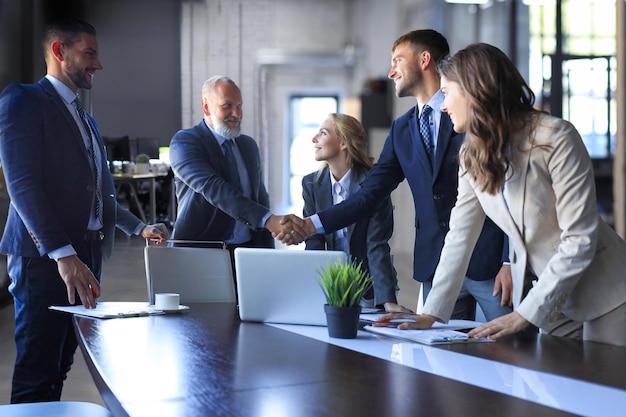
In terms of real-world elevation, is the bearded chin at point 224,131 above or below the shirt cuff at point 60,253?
above

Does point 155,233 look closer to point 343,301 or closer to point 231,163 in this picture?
point 231,163

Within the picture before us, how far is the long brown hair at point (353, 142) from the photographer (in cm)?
395

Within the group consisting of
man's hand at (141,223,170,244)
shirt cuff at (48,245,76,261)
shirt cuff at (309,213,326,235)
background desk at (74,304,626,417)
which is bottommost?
background desk at (74,304,626,417)

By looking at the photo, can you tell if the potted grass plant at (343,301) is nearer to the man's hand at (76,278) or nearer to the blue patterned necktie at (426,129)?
the man's hand at (76,278)

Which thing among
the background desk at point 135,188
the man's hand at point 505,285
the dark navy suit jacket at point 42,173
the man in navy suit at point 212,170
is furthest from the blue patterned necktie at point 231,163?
the man's hand at point 505,285

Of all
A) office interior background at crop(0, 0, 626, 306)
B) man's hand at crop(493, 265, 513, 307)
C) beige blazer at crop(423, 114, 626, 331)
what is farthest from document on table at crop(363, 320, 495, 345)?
office interior background at crop(0, 0, 626, 306)

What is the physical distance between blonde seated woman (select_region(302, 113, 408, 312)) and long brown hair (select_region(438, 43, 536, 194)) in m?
1.32

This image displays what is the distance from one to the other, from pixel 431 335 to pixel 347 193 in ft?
5.75

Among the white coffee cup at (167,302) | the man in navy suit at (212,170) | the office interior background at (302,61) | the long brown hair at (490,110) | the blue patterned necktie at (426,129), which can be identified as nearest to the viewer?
the long brown hair at (490,110)

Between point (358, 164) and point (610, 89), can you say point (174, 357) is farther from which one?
point (610, 89)

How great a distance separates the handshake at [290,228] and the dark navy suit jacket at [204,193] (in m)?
0.10

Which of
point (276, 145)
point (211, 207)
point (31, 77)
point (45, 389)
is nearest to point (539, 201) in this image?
point (45, 389)

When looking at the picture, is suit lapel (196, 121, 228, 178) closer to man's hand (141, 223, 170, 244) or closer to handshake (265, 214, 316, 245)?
handshake (265, 214, 316, 245)

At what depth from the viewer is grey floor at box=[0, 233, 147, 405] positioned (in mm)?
4664
